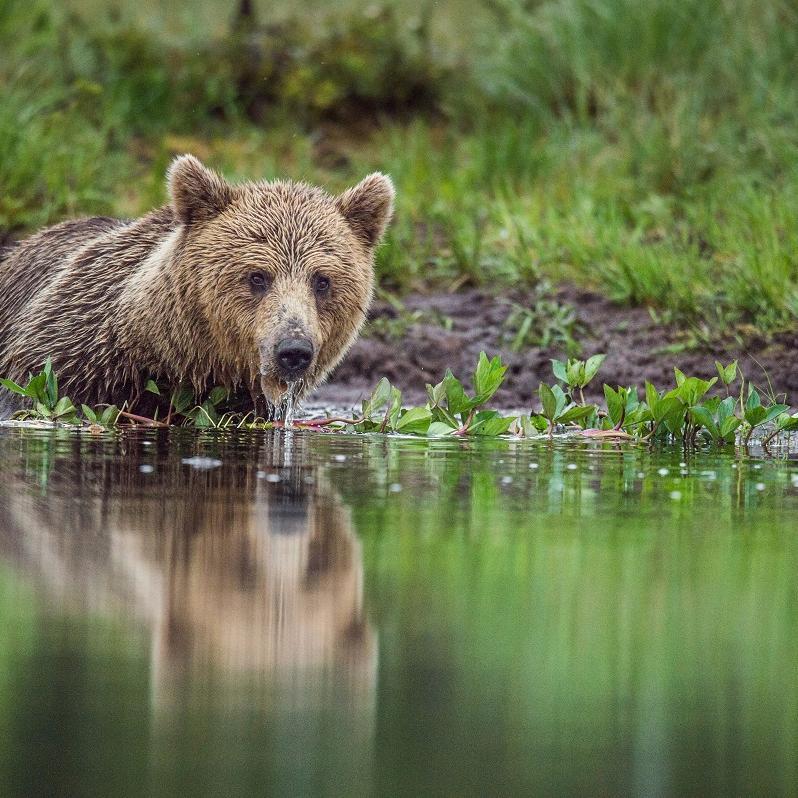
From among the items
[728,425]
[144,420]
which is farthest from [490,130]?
[144,420]

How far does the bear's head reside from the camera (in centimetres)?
677

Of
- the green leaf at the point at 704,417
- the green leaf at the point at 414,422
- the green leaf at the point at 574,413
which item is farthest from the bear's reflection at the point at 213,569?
the green leaf at the point at 704,417

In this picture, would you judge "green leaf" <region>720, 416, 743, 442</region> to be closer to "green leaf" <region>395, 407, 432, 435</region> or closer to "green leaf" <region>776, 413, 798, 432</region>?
"green leaf" <region>776, 413, 798, 432</region>

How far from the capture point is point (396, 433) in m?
6.96

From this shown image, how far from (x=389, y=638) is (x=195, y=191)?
4.32 meters

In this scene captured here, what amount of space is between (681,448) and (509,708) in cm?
429

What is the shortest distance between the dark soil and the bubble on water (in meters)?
3.29

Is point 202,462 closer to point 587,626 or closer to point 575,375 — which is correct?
point 575,375

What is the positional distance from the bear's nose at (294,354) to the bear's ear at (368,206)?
3.43 feet

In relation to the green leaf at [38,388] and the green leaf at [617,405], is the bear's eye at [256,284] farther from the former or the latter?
the green leaf at [617,405]

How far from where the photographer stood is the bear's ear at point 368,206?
726 centimetres

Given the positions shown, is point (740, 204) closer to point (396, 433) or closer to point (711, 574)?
point (396, 433)

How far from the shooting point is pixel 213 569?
11.4 feet

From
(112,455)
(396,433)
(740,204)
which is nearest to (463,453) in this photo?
(396,433)
